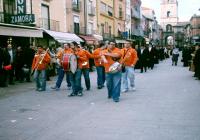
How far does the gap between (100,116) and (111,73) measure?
2.44 meters

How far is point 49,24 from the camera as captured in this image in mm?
27953

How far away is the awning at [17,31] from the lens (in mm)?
17809

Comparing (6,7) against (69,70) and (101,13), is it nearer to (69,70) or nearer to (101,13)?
(69,70)

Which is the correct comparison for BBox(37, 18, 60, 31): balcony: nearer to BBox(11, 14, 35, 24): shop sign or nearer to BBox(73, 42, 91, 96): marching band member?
BBox(11, 14, 35, 24): shop sign

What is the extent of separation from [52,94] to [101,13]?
106ft

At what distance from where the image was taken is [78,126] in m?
6.93

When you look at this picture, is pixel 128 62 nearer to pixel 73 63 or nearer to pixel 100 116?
pixel 73 63

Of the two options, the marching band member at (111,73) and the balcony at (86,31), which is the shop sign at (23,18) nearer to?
the marching band member at (111,73)

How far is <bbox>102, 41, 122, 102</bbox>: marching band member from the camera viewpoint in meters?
9.87

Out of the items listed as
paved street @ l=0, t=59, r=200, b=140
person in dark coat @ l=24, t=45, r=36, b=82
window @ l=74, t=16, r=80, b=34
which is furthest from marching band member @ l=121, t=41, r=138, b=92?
window @ l=74, t=16, r=80, b=34

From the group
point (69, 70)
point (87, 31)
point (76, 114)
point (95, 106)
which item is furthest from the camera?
point (87, 31)

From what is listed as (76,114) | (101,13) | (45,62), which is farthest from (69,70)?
(101,13)

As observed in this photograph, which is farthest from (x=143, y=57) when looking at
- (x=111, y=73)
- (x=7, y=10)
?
(x=111, y=73)

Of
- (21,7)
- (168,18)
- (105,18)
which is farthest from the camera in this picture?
(168,18)
